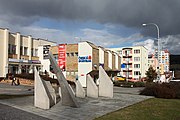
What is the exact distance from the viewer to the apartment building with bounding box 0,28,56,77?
49225 millimetres

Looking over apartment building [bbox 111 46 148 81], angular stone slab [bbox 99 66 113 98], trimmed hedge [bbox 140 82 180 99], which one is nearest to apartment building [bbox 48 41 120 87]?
trimmed hedge [bbox 140 82 180 99]

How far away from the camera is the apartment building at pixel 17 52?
49225 millimetres

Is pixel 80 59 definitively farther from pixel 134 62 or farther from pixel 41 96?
pixel 134 62

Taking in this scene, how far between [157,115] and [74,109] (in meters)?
4.29

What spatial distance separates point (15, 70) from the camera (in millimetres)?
52844

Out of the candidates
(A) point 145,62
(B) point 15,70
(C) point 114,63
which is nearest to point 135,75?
(A) point 145,62

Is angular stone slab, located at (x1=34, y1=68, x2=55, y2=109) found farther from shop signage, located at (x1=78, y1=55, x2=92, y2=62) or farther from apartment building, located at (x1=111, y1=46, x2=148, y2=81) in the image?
apartment building, located at (x1=111, y1=46, x2=148, y2=81)

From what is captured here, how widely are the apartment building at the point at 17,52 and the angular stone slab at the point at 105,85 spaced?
35.0m

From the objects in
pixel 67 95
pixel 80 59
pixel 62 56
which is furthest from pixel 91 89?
pixel 62 56

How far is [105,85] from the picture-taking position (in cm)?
1883

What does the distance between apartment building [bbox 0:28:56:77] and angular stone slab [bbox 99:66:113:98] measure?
35.0m

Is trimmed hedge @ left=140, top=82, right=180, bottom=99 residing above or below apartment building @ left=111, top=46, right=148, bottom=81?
below

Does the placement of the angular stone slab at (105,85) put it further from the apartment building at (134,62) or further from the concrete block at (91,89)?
the apartment building at (134,62)

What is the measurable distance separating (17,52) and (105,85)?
39404mm
